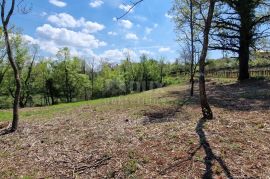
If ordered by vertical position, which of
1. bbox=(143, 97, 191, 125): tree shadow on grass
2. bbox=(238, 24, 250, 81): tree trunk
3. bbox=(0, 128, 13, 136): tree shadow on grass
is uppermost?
bbox=(238, 24, 250, 81): tree trunk

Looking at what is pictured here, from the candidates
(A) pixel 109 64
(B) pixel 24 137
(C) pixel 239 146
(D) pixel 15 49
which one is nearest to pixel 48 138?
(B) pixel 24 137

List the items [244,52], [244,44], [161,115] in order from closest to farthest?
[161,115] → [244,44] → [244,52]

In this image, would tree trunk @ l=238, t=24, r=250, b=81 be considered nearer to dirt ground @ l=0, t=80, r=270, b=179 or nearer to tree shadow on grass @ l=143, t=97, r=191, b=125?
tree shadow on grass @ l=143, t=97, r=191, b=125

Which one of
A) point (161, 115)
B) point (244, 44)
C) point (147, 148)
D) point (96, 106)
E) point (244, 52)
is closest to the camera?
point (147, 148)

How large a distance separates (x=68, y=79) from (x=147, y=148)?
4326 cm

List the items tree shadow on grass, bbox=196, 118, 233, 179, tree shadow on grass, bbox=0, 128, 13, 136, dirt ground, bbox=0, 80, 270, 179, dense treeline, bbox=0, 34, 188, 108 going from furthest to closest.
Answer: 1. dense treeline, bbox=0, 34, 188, 108
2. tree shadow on grass, bbox=0, 128, 13, 136
3. dirt ground, bbox=0, 80, 270, 179
4. tree shadow on grass, bbox=196, 118, 233, 179

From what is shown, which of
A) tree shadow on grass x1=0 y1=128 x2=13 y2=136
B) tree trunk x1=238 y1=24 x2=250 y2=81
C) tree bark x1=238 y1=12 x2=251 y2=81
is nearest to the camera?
tree shadow on grass x1=0 y1=128 x2=13 y2=136

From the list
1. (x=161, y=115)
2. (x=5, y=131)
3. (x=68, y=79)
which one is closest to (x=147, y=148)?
(x=161, y=115)

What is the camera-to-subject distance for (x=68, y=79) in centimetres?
4866

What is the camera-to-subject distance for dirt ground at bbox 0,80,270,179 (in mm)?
5816

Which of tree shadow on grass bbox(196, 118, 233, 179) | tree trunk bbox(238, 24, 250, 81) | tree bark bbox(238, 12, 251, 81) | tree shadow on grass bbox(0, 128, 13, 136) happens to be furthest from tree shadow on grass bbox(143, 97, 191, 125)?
tree trunk bbox(238, 24, 250, 81)

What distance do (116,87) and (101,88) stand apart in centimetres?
527

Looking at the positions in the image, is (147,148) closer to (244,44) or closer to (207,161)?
(207,161)

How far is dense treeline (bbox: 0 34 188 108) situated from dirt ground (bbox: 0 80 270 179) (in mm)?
32384
